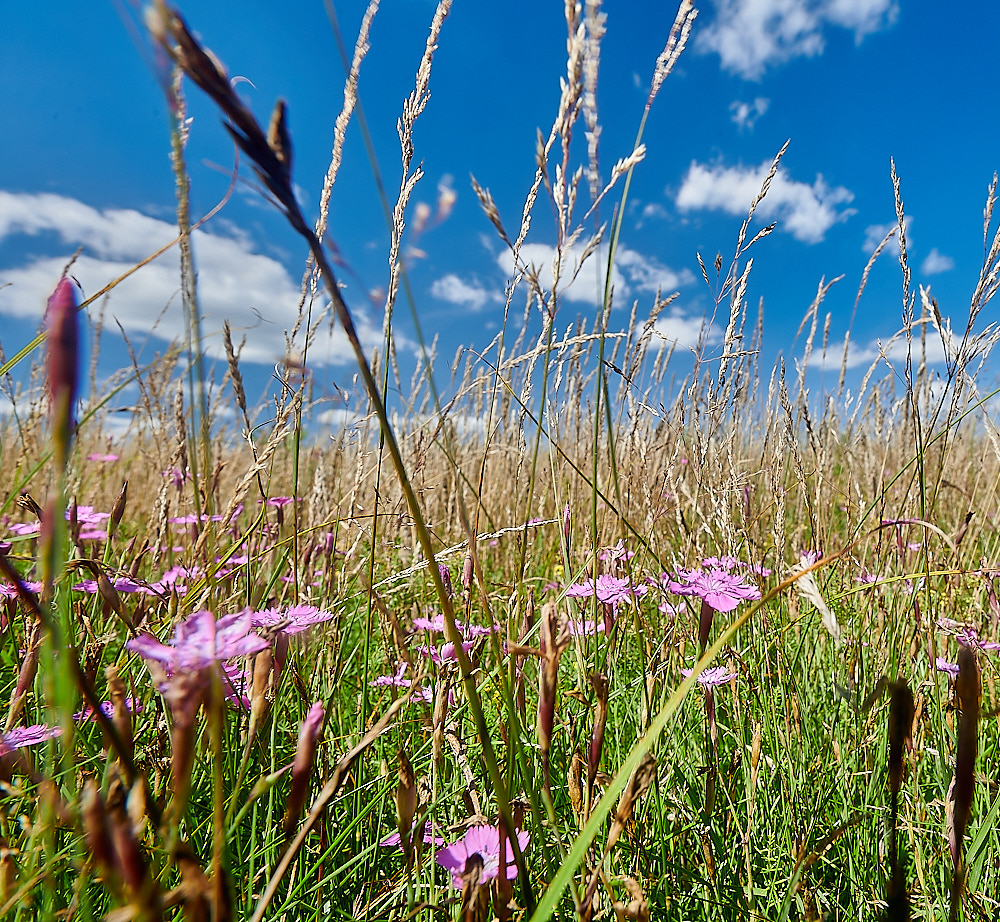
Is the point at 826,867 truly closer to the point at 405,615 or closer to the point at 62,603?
the point at 405,615

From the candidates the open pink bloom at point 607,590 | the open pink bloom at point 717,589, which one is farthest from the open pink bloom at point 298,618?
the open pink bloom at point 717,589

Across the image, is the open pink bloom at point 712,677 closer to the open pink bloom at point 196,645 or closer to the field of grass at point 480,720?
the field of grass at point 480,720

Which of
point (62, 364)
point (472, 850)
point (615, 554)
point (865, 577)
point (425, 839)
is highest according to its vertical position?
point (62, 364)

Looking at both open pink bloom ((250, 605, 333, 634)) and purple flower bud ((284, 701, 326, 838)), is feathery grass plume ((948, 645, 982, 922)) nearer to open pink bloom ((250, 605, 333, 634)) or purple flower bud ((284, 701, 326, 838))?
purple flower bud ((284, 701, 326, 838))

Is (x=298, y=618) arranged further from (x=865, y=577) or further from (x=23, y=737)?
(x=865, y=577)

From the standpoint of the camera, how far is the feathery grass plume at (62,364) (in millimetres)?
269

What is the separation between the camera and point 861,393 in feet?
6.29

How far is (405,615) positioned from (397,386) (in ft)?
2.13

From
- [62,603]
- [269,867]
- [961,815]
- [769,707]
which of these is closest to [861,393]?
[769,707]

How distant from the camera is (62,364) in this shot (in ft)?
0.89

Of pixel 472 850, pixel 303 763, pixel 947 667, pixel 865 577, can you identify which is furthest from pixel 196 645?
pixel 865 577

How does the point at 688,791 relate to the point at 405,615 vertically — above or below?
below

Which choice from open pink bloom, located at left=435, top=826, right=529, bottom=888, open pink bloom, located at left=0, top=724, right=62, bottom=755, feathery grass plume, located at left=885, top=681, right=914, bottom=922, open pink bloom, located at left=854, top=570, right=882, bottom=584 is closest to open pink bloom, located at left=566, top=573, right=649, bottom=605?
open pink bloom, located at left=435, top=826, right=529, bottom=888

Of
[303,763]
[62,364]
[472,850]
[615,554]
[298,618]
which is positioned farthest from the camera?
[615,554]
